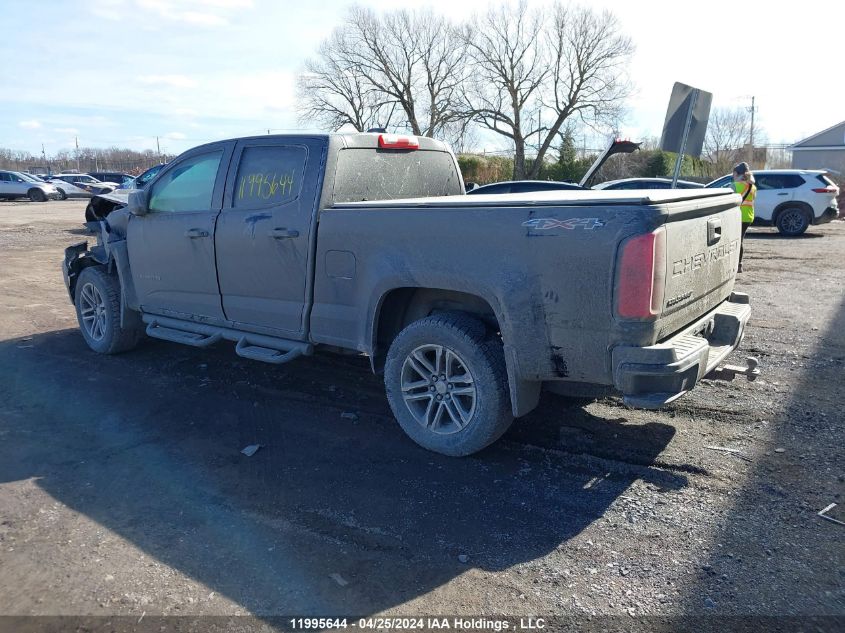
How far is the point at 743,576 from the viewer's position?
300cm

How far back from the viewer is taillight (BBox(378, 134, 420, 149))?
5371 mm

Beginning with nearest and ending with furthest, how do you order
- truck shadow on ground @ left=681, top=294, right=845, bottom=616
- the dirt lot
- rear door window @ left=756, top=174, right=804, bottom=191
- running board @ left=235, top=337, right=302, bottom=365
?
truck shadow on ground @ left=681, top=294, right=845, bottom=616
the dirt lot
running board @ left=235, top=337, right=302, bottom=365
rear door window @ left=756, top=174, right=804, bottom=191

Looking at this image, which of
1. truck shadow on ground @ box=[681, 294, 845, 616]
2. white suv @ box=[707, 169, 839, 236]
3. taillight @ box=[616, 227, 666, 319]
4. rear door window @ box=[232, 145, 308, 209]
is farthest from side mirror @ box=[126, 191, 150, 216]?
white suv @ box=[707, 169, 839, 236]

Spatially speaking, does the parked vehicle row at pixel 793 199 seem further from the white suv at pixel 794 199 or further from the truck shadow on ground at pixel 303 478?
the truck shadow on ground at pixel 303 478

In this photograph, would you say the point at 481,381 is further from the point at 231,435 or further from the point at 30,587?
the point at 30,587

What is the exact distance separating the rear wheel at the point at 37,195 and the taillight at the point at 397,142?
37.0m

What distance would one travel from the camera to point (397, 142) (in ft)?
18.1

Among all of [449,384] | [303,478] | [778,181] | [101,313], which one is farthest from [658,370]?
[778,181]

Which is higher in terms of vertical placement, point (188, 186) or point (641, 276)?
point (188, 186)

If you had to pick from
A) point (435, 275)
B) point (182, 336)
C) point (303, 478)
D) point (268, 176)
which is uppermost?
point (268, 176)

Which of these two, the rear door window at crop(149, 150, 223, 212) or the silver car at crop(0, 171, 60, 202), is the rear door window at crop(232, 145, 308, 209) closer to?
the rear door window at crop(149, 150, 223, 212)

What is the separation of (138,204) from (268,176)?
1.57m

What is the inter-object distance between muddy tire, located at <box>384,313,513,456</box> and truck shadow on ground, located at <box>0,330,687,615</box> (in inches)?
6.5

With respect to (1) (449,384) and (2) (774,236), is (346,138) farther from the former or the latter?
(2) (774,236)
